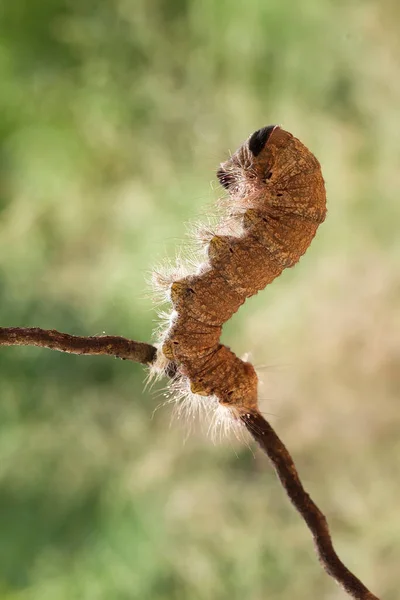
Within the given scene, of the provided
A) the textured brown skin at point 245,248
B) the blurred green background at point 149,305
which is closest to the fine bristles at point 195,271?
the textured brown skin at point 245,248

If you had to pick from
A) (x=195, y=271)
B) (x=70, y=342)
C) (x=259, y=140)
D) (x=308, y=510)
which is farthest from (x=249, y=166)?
(x=308, y=510)

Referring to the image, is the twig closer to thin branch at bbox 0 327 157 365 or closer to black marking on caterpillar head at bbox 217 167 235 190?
thin branch at bbox 0 327 157 365

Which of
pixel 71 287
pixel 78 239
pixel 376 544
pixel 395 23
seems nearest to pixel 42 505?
pixel 71 287

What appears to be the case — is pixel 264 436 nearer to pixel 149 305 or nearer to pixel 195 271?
pixel 195 271

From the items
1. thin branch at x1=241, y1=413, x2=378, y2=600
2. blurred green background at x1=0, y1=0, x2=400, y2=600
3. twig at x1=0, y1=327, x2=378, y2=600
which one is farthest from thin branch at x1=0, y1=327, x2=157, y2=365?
blurred green background at x1=0, y1=0, x2=400, y2=600

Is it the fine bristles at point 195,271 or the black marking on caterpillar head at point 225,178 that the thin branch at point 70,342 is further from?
the black marking on caterpillar head at point 225,178

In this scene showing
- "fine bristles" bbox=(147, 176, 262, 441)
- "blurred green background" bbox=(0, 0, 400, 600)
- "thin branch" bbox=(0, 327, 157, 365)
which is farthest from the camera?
"blurred green background" bbox=(0, 0, 400, 600)
